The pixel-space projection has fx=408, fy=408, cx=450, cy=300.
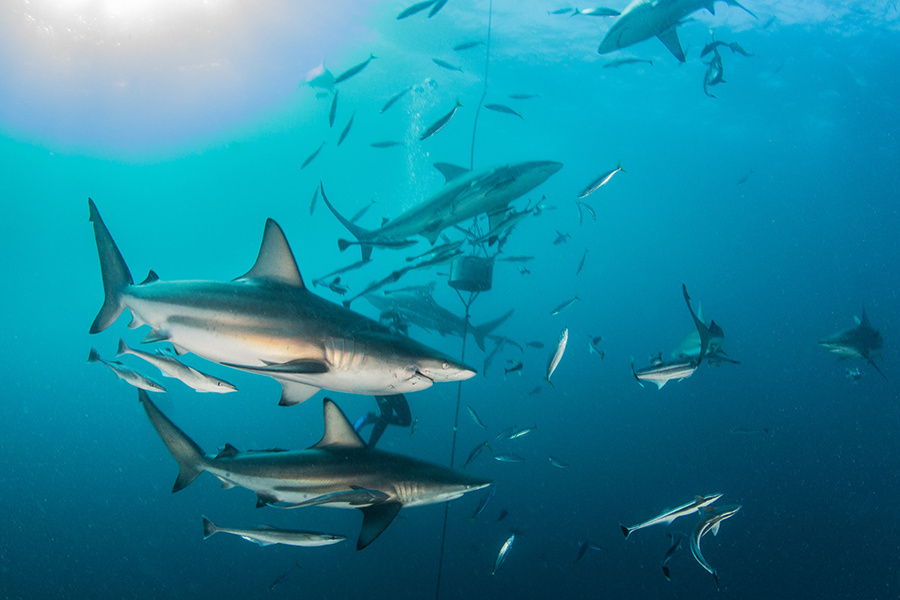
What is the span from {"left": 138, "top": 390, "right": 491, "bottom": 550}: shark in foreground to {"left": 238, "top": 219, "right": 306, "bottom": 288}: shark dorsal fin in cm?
102

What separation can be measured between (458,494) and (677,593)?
1520 centimetres

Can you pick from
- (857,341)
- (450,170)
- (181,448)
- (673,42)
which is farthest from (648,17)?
(181,448)

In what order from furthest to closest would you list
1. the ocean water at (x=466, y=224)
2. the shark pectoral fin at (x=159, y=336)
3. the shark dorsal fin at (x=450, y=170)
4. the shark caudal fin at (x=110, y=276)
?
the ocean water at (x=466, y=224), the shark dorsal fin at (x=450, y=170), the shark caudal fin at (x=110, y=276), the shark pectoral fin at (x=159, y=336)

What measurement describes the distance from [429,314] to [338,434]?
327 inches

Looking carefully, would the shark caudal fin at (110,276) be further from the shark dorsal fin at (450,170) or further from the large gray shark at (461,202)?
the shark dorsal fin at (450,170)

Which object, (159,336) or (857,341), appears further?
(857,341)

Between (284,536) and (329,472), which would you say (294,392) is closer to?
(329,472)

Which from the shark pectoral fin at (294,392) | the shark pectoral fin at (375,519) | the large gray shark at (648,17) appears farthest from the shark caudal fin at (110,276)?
the large gray shark at (648,17)

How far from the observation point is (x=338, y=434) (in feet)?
11.5

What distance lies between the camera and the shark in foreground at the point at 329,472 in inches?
128

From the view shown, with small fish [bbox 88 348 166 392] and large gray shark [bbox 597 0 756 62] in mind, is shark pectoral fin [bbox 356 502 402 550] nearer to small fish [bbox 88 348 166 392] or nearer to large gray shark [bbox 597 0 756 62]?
small fish [bbox 88 348 166 392]

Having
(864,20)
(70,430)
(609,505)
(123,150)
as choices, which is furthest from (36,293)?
(864,20)

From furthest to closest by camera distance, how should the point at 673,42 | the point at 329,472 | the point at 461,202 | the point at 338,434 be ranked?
the point at 673,42 → the point at 461,202 → the point at 338,434 → the point at 329,472

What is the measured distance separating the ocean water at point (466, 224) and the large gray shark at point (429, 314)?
1467 mm
